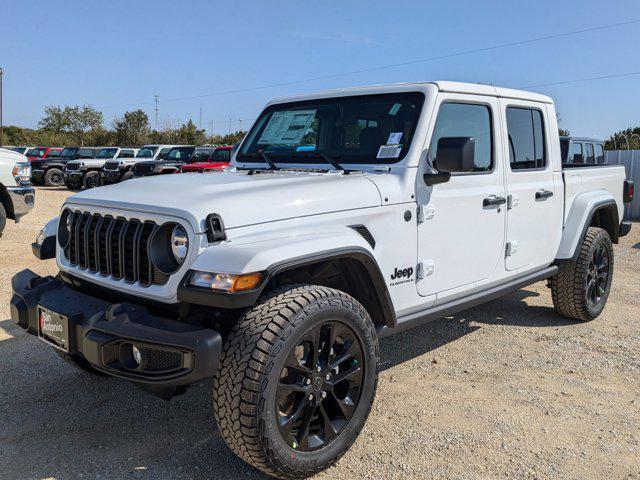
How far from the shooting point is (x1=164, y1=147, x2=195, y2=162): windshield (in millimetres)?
19942

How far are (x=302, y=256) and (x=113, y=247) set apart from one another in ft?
3.31

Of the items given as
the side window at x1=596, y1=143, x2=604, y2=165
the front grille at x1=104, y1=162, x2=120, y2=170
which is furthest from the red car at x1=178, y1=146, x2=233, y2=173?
the side window at x1=596, y1=143, x2=604, y2=165

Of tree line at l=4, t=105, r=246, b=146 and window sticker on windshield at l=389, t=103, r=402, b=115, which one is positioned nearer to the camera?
window sticker on windshield at l=389, t=103, r=402, b=115

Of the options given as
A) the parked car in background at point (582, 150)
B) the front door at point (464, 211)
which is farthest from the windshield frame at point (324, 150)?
the parked car in background at point (582, 150)

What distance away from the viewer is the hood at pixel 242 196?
2750 millimetres

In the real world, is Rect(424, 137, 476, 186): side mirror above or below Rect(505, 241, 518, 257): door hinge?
above

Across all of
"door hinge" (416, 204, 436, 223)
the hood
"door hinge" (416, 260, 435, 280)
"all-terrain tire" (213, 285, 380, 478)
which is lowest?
"all-terrain tire" (213, 285, 380, 478)

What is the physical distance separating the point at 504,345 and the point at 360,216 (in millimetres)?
2325

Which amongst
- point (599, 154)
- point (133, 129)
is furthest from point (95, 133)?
point (599, 154)

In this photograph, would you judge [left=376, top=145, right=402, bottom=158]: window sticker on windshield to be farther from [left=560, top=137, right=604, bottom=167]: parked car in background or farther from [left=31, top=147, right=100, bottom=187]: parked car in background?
[left=31, top=147, right=100, bottom=187]: parked car in background

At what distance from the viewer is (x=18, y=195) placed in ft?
28.1

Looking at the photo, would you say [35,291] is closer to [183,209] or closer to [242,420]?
[183,209]

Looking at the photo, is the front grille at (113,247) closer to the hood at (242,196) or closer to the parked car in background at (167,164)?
the hood at (242,196)

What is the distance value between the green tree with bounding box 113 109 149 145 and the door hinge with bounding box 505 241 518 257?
53.6 metres
